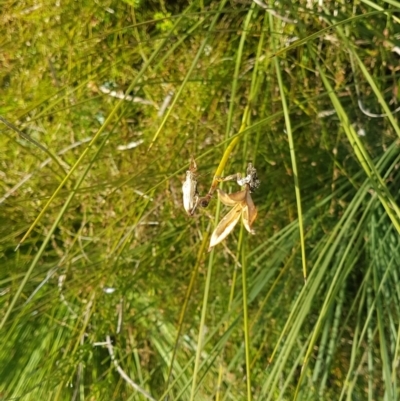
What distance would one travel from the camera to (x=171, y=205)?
36.2 inches

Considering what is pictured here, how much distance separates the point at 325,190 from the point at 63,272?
494 mm

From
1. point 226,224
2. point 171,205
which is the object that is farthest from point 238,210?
point 171,205

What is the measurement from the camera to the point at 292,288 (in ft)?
3.11

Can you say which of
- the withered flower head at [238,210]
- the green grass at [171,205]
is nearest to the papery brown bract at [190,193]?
the withered flower head at [238,210]

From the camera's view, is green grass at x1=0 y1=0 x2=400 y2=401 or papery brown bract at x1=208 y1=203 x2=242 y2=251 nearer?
papery brown bract at x1=208 y1=203 x2=242 y2=251

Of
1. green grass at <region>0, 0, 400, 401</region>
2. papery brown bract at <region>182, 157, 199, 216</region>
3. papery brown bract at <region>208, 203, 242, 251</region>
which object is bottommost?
green grass at <region>0, 0, 400, 401</region>

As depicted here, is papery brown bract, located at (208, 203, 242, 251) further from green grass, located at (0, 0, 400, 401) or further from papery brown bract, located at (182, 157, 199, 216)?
green grass, located at (0, 0, 400, 401)

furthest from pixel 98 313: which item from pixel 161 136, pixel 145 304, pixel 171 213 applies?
pixel 161 136

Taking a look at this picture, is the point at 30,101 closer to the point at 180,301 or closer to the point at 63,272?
the point at 63,272

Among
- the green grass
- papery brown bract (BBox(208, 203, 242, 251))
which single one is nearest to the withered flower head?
papery brown bract (BBox(208, 203, 242, 251))

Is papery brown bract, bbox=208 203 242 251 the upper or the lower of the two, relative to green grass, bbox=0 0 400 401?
upper

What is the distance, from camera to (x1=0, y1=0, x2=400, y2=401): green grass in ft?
2.81

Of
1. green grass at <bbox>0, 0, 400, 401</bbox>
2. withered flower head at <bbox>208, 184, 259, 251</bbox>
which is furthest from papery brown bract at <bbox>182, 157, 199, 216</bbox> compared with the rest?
green grass at <bbox>0, 0, 400, 401</bbox>

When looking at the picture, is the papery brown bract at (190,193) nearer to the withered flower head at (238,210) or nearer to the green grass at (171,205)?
the withered flower head at (238,210)
